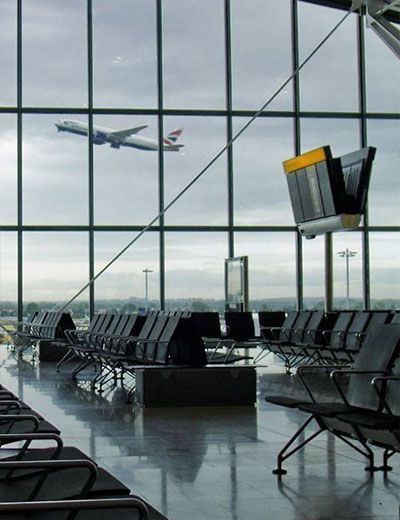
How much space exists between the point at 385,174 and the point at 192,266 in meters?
4.64

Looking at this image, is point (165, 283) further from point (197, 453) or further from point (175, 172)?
point (197, 453)

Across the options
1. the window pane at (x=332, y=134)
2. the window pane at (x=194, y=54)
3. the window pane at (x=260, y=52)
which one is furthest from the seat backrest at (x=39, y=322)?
the window pane at (x=332, y=134)

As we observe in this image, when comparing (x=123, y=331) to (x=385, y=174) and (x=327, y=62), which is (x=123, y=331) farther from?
(x=327, y=62)

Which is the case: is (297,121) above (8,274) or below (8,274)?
above

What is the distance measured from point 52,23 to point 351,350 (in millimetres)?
11033

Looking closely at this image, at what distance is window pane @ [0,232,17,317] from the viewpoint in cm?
1898

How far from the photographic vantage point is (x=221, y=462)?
611cm

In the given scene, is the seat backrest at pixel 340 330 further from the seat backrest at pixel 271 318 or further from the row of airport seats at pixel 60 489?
the row of airport seats at pixel 60 489

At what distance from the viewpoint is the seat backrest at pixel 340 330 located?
1210 centimetres

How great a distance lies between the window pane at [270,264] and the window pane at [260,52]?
2666mm

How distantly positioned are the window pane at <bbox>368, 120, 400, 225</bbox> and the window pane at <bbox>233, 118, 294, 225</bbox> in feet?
5.84

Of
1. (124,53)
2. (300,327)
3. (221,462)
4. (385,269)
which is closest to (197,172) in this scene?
(124,53)

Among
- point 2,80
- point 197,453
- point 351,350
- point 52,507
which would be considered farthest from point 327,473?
point 2,80

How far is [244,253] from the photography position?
1980 centimetres
